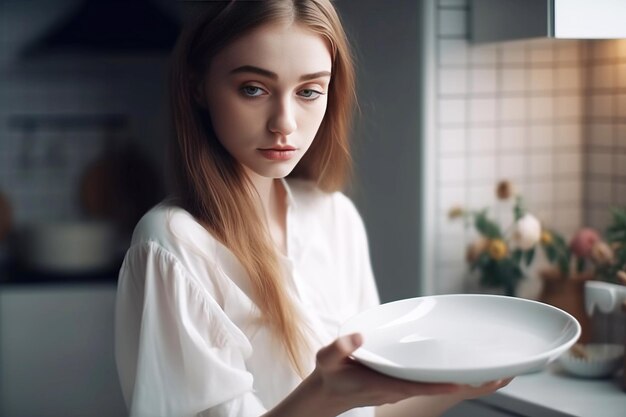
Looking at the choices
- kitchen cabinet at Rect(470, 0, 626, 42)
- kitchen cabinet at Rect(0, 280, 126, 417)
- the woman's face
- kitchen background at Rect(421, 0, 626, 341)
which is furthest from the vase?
kitchen cabinet at Rect(0, 280, 126, 417)

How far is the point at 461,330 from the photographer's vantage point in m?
1.01

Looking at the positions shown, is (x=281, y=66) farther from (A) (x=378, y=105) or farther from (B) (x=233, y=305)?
(A) (x=378, y=105)

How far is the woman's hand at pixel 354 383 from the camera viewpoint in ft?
2.82

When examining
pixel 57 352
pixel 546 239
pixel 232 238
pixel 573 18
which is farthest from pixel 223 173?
pixel 57 352

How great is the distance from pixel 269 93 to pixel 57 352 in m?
1.69

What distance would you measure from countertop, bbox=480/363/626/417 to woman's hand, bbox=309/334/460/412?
19.0 inches

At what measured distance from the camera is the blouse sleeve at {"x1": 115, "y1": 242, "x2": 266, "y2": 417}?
101 centimetres

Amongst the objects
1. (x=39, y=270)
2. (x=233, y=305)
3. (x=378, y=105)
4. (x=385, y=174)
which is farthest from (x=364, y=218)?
(x=39, y=270)

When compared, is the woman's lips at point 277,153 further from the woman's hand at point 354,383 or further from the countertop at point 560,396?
the countertop at point 560,396

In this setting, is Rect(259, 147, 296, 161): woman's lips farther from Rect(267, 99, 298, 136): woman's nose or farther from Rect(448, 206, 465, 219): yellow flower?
Rect(448, 206, 465, 219): yellow flower

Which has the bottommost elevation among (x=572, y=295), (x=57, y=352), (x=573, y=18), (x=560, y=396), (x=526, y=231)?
(x=57, y=352)

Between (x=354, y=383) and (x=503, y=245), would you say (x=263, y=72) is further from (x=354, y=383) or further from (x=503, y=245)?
(x=503, y=245)

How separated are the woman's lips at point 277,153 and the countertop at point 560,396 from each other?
0.59 meters

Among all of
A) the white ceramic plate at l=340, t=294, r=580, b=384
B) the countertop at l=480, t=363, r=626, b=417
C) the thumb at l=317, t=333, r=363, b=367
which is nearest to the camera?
the thumb at l=317, t=333, r=363, b=367
